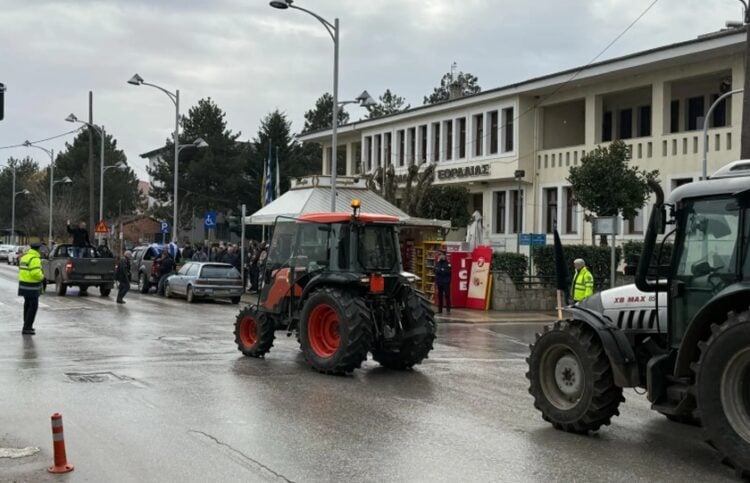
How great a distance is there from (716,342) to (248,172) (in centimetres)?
6768

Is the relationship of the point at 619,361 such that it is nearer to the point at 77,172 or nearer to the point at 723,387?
the point at 723,387

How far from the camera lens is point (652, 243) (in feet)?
25.8

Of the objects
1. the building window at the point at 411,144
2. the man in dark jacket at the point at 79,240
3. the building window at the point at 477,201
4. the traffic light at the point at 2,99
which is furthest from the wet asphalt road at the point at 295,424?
the building window at the point at 411,144

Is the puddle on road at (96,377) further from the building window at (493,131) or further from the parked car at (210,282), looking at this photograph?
the building window at (493,131)

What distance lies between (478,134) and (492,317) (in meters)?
16.0

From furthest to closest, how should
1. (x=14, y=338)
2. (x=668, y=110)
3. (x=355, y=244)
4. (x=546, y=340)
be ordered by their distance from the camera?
1. (x=668, y=110)
2. (x=14, y=338)
3. (x=355, y=244)
4. (x=546, y=340)

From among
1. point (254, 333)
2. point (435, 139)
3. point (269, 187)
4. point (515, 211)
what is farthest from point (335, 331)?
point (435, 139)

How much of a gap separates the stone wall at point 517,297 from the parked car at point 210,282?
27.1ft

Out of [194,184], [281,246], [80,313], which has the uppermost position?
[194,184]

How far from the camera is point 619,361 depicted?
8055mm

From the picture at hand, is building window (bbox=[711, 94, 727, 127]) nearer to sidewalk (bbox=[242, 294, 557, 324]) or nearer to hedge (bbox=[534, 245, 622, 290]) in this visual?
hedge (bbox=[534, 245, 622, 290])

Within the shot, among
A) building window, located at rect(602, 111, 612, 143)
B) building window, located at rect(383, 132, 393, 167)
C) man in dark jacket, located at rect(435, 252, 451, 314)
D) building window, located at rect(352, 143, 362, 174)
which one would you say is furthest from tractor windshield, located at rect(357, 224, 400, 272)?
building window, located at rect(352, 143, 362, 174)

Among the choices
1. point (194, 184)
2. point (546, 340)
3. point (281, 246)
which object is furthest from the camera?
point (194, 184)

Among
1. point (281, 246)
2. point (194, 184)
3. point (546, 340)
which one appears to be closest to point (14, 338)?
point (281, 246)
